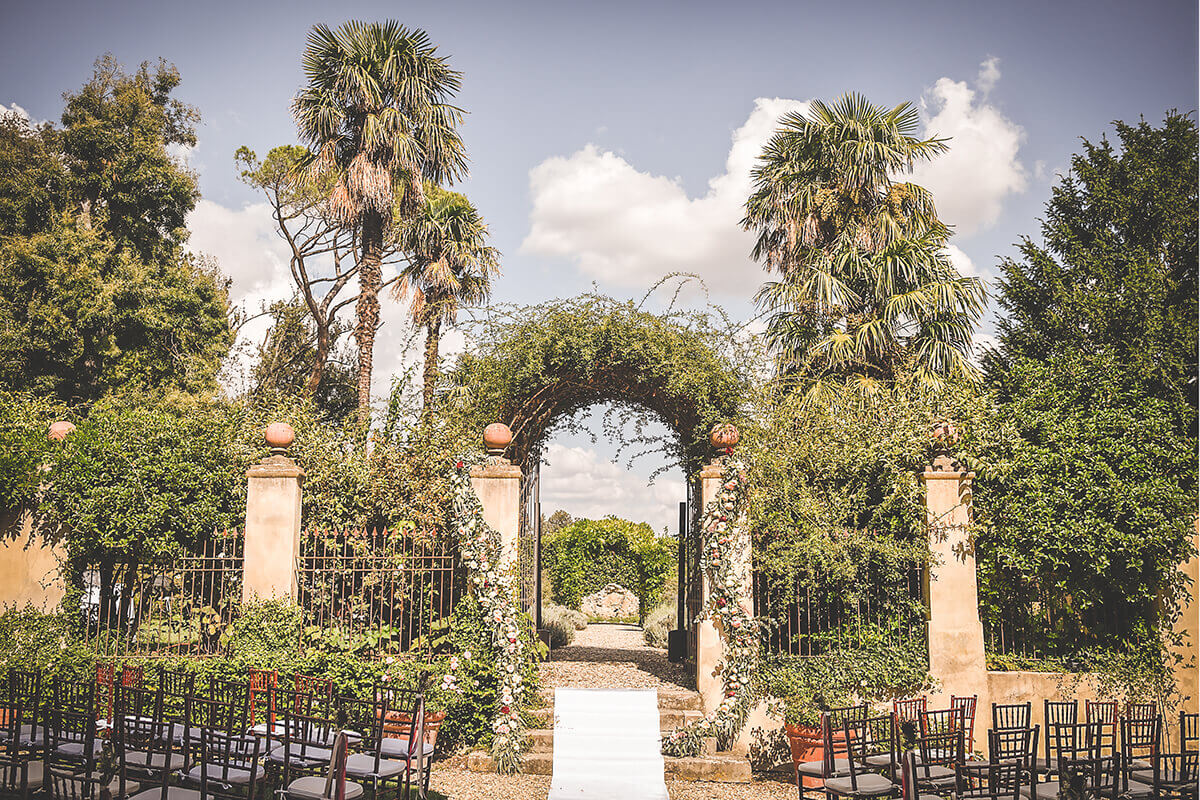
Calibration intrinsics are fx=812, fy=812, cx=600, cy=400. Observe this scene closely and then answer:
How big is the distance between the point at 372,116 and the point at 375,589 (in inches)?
342

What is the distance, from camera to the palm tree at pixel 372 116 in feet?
46.3

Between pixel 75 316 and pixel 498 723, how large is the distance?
14.0 meters

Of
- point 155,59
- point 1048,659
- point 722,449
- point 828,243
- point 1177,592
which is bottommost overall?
point 1048,659

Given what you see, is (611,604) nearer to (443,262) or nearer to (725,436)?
(443,262)

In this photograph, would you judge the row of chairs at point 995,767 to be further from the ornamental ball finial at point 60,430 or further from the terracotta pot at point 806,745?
the ornamental ball finial at point 60,430

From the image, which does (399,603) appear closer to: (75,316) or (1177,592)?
(1177,592)

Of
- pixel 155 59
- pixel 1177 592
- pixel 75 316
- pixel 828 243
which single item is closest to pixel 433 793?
pixel 1177 592

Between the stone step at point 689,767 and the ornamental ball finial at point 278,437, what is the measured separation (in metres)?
3.78

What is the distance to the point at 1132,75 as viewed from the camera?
6.69m

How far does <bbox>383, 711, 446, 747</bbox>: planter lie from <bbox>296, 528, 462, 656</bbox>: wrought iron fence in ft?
2.51

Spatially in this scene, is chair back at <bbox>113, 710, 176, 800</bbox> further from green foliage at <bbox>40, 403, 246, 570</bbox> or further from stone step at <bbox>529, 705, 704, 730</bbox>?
stone step at <bbox>529, 705, 704, 730</bbox>

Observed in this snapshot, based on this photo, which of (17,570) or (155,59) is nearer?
(17,570)

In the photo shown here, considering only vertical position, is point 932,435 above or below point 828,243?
below

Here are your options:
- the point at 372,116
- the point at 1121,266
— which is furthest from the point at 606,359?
the point at 1121,266
